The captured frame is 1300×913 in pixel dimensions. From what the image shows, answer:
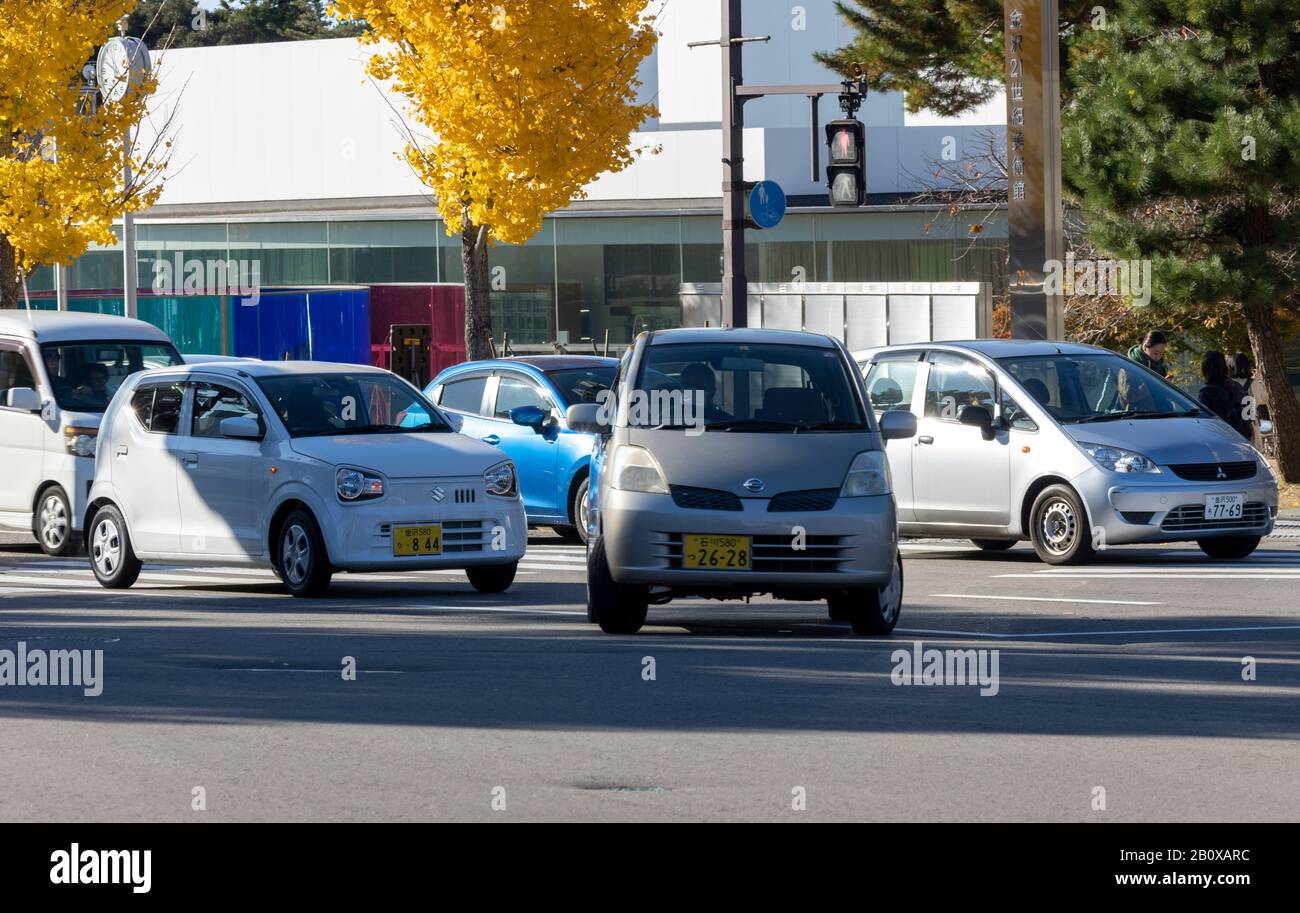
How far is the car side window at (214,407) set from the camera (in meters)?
15.3

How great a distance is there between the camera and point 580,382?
19.5 metres

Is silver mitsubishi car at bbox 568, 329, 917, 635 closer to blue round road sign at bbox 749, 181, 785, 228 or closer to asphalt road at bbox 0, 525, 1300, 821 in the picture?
asphalt road at bbox 0, 525, 1300, 821

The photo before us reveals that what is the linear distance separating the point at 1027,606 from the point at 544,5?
13.0 meters

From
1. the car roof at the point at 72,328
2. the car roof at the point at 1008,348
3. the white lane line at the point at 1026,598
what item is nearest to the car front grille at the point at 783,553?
the white lane line at the point at 1026,598

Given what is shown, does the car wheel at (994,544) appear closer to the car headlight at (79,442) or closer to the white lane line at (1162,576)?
the white lane line at (1162,576)

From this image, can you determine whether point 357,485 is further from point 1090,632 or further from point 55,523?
point 55,523

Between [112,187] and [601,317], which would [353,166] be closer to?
[601,317]

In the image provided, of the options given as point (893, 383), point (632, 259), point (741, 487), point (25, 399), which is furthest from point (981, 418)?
point (632, 259)

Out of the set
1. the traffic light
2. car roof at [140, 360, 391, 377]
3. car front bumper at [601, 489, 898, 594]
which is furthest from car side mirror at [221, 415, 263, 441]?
the traffic light

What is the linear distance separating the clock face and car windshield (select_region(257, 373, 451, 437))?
17.1m

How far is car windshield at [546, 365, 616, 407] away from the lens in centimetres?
1929

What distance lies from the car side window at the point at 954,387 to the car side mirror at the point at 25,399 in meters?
7.65

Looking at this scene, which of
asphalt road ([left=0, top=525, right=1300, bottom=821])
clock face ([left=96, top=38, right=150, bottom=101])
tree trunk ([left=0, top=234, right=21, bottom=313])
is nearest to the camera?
asphalt road ([left=0, top=525, right=1300, bottom=821])

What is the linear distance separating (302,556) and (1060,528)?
20.1ft
